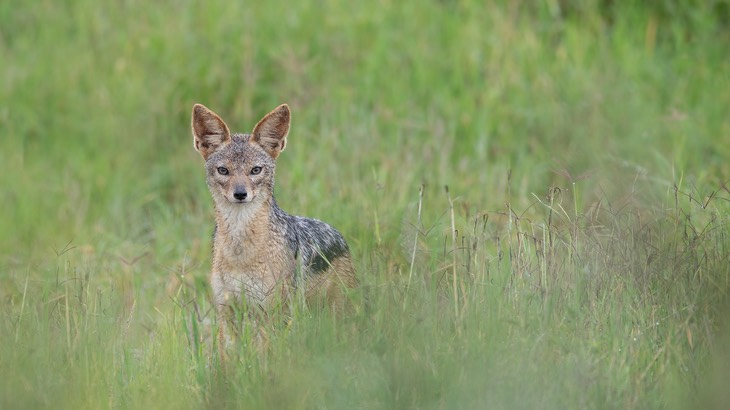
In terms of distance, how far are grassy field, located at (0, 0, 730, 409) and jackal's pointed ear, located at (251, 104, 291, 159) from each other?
776 mm

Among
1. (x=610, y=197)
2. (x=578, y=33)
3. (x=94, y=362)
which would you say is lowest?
(x=94, y=362)

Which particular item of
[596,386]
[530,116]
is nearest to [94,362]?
[596,386]

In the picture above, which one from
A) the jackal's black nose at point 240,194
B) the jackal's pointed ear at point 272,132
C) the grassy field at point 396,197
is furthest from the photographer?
the jackal's pointed ear at point 272,132

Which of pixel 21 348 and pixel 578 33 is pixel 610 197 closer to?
pixel 21 348

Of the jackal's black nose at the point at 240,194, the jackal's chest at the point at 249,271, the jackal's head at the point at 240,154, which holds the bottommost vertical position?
the jackal's chest at the point at 249,271

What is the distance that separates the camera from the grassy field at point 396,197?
17.3ft

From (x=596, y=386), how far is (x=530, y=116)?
5978 mm

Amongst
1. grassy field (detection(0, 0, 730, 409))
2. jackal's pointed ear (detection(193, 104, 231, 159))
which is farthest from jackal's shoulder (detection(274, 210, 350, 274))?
jackal's pointed ear (detection(193, 104, 231, 159))

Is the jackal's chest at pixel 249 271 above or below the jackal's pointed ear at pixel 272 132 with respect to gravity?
below

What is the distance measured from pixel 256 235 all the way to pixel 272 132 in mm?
574

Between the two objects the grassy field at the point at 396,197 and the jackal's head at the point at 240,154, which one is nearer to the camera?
the grassy field at the point at 396,197

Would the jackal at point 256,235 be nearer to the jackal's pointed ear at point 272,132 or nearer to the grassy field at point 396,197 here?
the jackal's pointed ear at point 272,132

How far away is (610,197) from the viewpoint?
6.87m

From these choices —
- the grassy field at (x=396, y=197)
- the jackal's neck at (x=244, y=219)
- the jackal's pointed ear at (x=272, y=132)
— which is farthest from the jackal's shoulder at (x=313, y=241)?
the jackal's pointed ear at (x=272, y=132)
